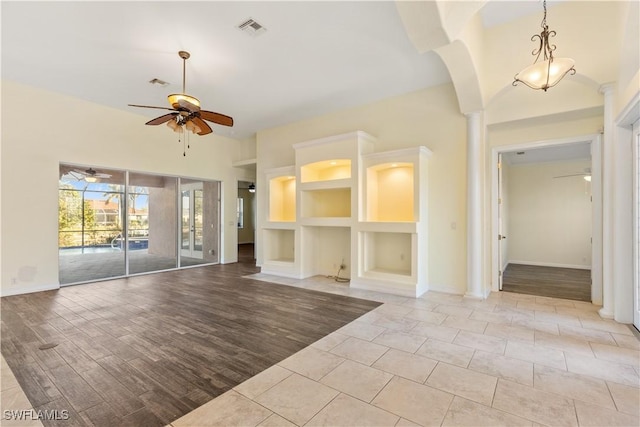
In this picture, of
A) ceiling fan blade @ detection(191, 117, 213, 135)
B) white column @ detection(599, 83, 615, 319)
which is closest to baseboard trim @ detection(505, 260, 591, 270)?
white column @ detection(599, 83, 615, 319)

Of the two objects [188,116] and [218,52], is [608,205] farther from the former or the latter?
[188,116]

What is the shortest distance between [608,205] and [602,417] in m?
3.15

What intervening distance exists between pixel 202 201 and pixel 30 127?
3943mm

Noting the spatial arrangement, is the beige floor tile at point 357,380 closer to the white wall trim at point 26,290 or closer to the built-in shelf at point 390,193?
the built-in shelf at point 390,193

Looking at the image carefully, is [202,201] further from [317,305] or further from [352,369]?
[352,369]

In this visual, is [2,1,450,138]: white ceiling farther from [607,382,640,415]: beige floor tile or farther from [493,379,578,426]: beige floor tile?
[607,382,640,415]: beige floor tile

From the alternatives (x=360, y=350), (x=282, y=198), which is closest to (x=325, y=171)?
(x=282, y=198)

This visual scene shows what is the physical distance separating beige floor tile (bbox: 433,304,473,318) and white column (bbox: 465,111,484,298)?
2.15 ft

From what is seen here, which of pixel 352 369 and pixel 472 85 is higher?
pixel 472 85

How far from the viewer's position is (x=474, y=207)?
4.76m

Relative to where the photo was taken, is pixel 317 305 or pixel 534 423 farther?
pixel 317 305

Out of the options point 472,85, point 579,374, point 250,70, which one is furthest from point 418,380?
point 250,70

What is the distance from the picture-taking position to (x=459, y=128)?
5023 mm

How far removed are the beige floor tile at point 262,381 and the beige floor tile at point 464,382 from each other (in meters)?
1.25
